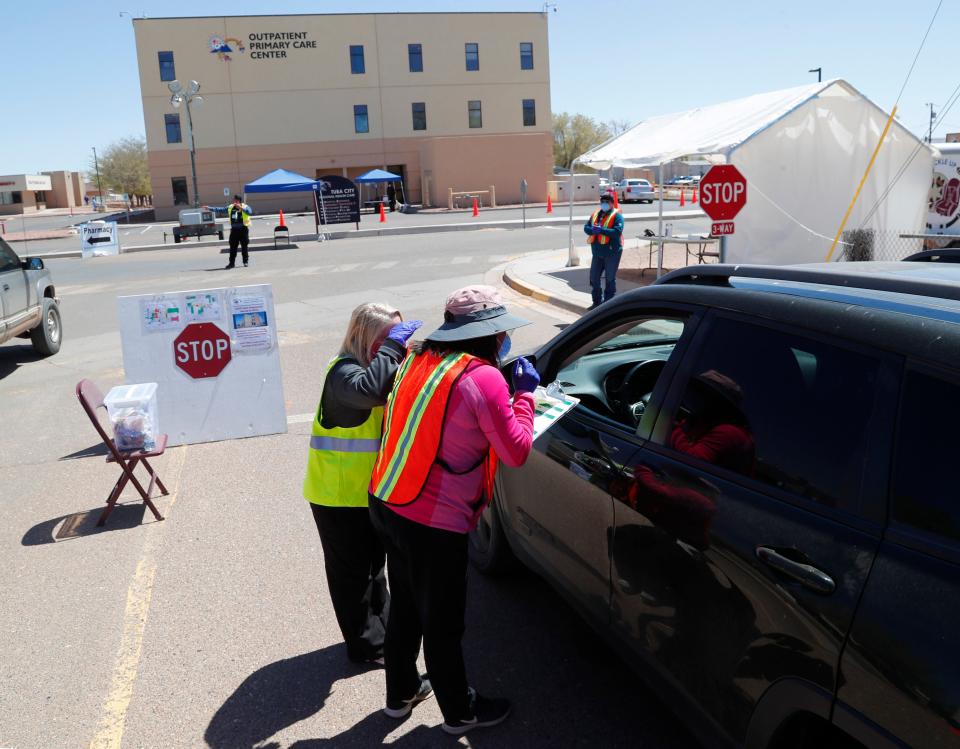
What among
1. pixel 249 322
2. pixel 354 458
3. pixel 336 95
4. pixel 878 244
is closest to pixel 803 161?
pixel 878 244

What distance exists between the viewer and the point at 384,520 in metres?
3.05

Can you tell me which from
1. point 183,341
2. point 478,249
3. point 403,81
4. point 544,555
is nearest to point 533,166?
point 403,81

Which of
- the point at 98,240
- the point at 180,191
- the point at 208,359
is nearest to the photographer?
the point at 208,359

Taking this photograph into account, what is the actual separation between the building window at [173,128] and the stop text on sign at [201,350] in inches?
2025

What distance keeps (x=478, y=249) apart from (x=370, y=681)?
20684mm

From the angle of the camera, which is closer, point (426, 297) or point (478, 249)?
point (426, 297)

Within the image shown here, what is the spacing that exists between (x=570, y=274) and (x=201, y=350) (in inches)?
452

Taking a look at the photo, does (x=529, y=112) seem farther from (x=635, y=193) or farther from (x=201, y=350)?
(x=201, y=350)

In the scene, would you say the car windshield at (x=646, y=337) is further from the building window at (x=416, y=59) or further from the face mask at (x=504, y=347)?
the building window at (x=416, y=59)

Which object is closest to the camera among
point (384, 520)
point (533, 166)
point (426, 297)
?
point (384, 520)

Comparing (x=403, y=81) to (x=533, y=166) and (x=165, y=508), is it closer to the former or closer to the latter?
(x=533, y=166)

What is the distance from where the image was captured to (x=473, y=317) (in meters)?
2.93

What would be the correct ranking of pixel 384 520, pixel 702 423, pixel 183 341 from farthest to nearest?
pixel 183 341 < pixel 384 520 < pixel 702 423

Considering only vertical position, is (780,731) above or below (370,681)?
above
